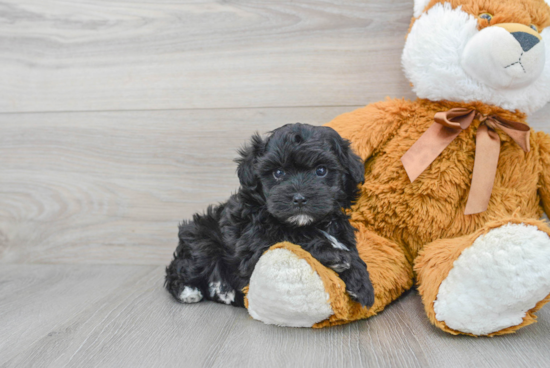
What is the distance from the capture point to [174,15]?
1.61 metres

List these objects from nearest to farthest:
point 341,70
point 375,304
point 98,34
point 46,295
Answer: point 375,304 < point 46,295 < point 341,70 < point 98,34

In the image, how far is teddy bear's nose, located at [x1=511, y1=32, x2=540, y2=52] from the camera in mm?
1057

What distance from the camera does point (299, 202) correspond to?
36.5 inches

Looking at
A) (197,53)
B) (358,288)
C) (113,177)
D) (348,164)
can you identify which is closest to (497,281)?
Answer: (358,288)

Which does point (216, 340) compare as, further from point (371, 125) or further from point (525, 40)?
point (525, 40)

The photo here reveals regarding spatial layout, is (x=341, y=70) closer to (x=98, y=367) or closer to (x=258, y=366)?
(x=258, y=366)

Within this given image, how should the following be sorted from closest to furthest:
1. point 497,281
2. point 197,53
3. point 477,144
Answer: point 497,281 → point 477,144 → point 197,53

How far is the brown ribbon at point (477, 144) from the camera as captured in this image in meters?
1.14

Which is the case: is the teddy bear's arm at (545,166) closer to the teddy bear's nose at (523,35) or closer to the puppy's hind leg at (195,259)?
the teddy bear's nose at (523,35)

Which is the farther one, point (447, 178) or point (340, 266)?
point (447, 178)

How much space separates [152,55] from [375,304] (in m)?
1.22

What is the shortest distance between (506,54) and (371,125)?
38 centimetres

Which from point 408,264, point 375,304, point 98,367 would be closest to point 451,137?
point 408,264

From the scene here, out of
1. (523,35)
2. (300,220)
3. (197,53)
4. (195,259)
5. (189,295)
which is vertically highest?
(523,35)
